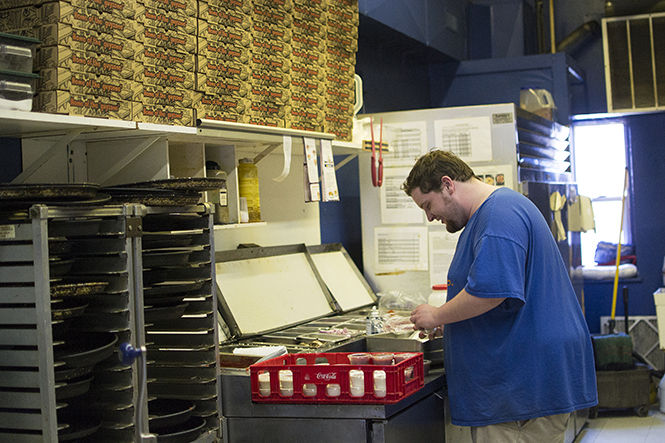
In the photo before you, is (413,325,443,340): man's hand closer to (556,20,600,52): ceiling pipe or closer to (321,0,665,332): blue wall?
(321,0,665,332): blue wall

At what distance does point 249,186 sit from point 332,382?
1251mm

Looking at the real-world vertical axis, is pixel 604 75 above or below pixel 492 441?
above

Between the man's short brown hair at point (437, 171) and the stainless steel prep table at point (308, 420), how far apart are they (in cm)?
77

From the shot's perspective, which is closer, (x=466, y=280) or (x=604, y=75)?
(x=466, y=280)

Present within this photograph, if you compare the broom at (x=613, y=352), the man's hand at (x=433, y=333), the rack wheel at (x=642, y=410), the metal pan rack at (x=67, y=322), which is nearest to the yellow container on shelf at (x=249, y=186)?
the man's hand at (x=433, y=333)

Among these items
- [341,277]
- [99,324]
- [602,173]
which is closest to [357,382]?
[99,324]

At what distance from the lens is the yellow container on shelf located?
11.9 feet

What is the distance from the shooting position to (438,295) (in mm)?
4223

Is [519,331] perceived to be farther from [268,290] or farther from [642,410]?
[642,410]

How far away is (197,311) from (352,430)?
67 centimetres

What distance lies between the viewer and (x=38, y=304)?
2021 millimetres

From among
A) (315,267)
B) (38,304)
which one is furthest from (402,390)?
(315,267)

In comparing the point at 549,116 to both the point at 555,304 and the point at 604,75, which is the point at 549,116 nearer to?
the point at 604,75

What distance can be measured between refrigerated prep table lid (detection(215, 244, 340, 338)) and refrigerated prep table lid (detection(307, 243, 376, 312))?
4.3 inches
